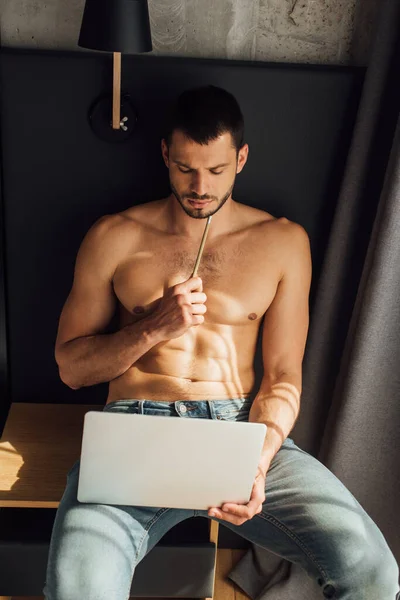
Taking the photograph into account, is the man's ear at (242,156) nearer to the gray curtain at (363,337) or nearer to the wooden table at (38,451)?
the gray curtain at (363,337)

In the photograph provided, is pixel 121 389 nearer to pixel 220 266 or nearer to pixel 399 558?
pixel 220 266

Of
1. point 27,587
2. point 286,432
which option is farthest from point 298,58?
point 27,587

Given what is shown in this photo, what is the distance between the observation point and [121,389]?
2266 millimetres

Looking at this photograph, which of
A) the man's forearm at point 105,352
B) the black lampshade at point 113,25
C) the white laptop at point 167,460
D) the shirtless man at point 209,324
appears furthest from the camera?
the man's forearm at point 105,352

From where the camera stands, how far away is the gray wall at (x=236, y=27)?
220 centimetres

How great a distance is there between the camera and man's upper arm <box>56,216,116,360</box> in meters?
2.21

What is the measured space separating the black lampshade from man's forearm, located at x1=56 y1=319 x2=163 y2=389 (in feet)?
2.33

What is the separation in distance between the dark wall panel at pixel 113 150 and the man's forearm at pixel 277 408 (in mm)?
425

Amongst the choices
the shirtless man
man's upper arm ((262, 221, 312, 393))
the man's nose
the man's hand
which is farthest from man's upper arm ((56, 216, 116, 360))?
the man's hand

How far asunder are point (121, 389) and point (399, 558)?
0.98 meters

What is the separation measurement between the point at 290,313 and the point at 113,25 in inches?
35.5

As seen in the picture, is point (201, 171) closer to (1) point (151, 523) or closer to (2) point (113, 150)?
(2) point (113, 150)

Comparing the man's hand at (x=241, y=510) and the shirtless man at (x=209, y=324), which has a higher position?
the shirtless man at (x=209, y=324)

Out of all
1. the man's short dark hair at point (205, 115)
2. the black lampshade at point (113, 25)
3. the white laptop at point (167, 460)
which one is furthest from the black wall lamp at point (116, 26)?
the white laptop at point (167, 460)
